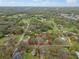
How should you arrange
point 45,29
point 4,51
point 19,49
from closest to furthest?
point 4,51, point 19,49, point 45,29

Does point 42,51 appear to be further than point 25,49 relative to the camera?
No

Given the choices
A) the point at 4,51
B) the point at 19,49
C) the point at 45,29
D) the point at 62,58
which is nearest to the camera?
the point at 62,58

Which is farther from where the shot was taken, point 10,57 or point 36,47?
point 36,47

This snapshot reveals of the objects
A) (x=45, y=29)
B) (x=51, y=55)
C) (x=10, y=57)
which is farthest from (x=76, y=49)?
(x=45, y=29)

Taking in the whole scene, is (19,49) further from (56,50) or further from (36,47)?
(56,50)

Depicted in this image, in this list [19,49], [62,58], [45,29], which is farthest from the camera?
[45,29]

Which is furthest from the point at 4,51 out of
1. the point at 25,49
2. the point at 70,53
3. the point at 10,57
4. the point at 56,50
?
the point at 70,53

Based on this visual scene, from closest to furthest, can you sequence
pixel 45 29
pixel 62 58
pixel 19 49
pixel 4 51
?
pixel 62 58 → pixel 4 51 → pixel 19 49 → pixel 45 29

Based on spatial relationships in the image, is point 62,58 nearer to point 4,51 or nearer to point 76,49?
point 76,49
